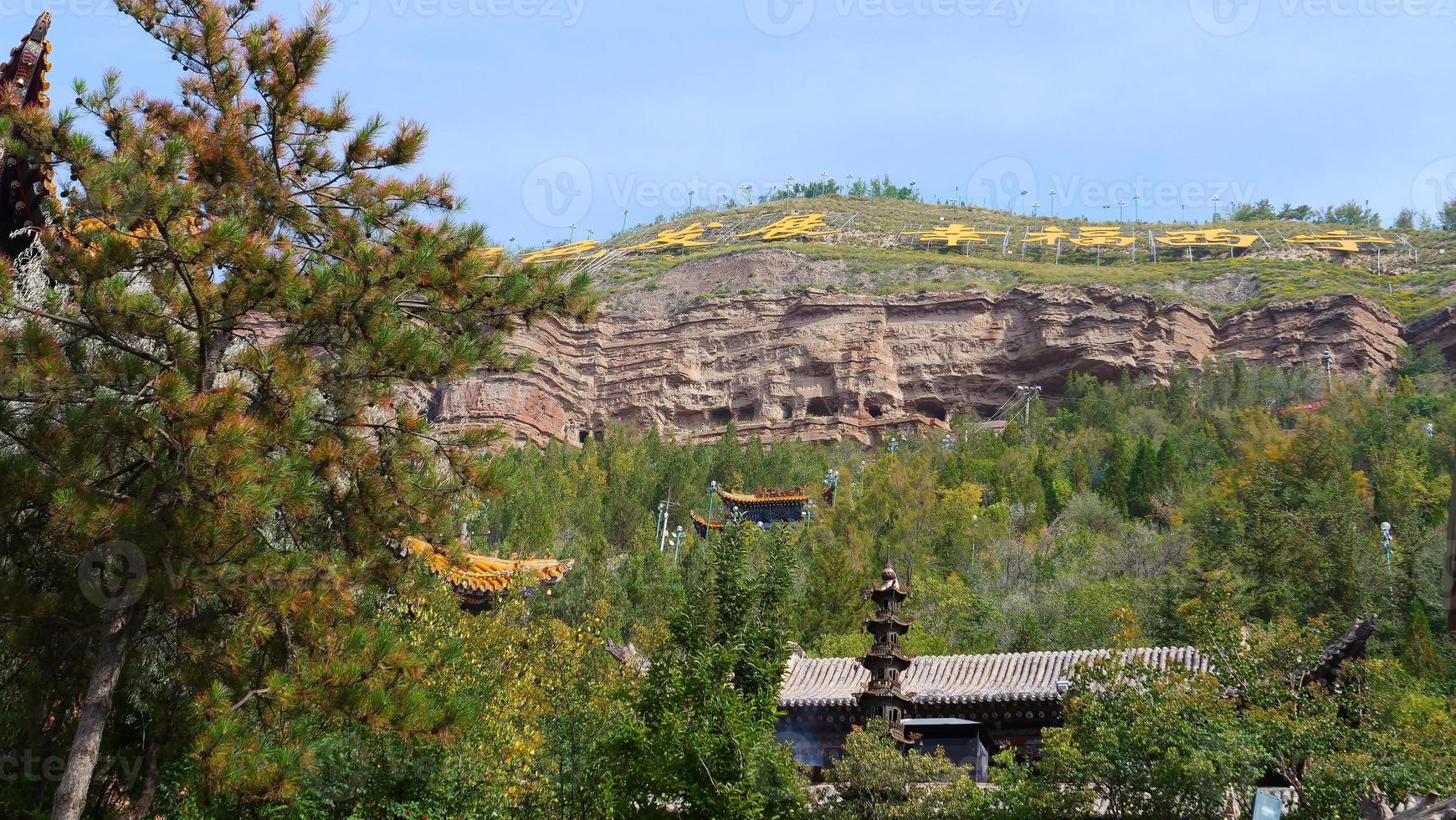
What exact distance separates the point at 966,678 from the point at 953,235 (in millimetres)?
75576

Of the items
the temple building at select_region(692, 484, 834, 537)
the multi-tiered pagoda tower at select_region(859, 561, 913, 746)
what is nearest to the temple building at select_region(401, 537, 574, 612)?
the multi-tiered pagoda tower at select_region(859, 561, 913, 746)

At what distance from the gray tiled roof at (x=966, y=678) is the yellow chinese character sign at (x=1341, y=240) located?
73.7m

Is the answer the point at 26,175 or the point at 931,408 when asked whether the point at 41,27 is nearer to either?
the point at 26,175

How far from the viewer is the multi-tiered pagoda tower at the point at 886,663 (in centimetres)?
1506

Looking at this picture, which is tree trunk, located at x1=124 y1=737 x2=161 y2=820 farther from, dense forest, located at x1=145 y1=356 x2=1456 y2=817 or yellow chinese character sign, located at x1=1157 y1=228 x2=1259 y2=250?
yellow chinese character sign, located at x1=1157 y1=228 x2=1259 y2=250

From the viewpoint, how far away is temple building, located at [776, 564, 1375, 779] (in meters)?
15.3

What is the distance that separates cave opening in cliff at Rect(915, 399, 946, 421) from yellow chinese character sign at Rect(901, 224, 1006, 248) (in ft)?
73.4

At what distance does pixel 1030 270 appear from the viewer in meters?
77.6

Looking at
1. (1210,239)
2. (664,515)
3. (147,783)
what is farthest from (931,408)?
(147,783)

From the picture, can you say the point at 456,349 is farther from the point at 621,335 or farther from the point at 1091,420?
the point at 621,335

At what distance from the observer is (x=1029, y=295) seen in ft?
234

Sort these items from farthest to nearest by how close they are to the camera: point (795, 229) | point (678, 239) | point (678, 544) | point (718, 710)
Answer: point (678, 239) → point (795, 229) → point (678, 544) → point (718, 710)

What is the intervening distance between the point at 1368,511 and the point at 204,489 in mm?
35178

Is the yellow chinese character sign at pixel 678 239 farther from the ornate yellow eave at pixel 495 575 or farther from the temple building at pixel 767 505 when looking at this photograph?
A: the ornate yellow eave at pixel 495 575
